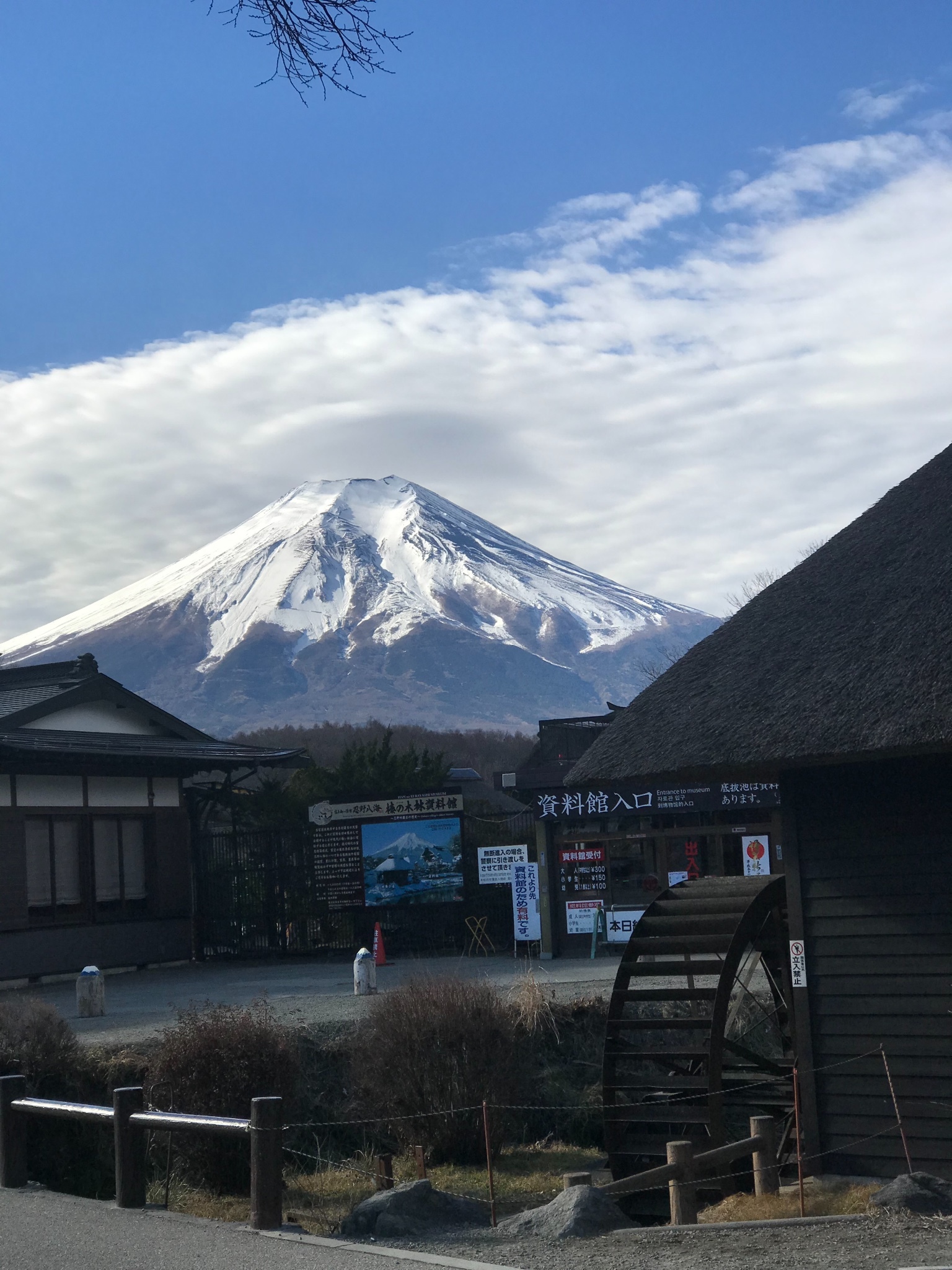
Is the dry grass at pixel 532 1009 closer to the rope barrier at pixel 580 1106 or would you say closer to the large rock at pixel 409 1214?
the rope barrier at pixel 580 1106

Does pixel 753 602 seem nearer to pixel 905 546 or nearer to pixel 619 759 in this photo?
pixel 905 546

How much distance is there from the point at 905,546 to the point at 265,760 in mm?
16030

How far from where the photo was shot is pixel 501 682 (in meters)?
199

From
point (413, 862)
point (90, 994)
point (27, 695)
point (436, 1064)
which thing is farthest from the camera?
point (27, 695)

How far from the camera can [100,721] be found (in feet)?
86.3

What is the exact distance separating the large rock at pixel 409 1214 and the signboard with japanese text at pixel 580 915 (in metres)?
13.3

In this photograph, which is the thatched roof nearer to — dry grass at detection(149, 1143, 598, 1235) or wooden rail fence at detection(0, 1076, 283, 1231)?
dry grass at detection(149, 1143, 598, 1235)

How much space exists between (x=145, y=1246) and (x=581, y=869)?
15621mm

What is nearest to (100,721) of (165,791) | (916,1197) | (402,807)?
(165,791)

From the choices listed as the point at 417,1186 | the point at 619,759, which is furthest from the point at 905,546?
the point at 417,1186

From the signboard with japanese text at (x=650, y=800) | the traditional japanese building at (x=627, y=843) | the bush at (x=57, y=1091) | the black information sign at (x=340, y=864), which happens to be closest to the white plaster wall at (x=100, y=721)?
the black information sign at (x=340, y=864)

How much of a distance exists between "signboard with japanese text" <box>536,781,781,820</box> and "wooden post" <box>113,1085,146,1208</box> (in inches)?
542

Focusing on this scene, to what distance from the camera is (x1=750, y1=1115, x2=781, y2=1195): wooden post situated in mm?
10094

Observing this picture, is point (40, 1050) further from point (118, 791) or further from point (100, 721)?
point (100, 721)
